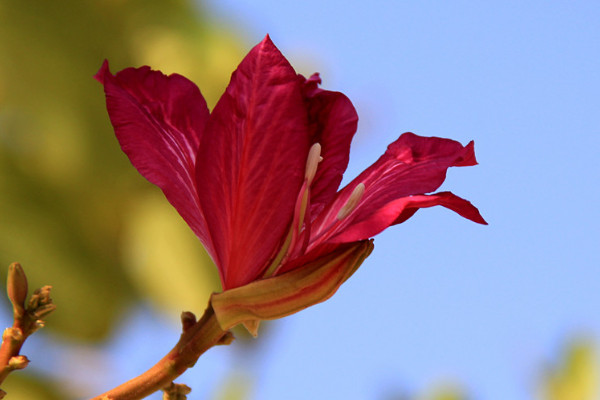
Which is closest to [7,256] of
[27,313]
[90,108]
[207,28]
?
[90,108]

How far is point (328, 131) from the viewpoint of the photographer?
0.76 m

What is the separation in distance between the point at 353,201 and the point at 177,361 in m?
0.21

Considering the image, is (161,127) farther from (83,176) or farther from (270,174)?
(83,176)

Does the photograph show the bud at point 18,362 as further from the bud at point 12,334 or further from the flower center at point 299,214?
the flower center at point 299,214

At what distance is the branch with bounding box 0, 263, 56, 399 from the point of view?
2.30ft

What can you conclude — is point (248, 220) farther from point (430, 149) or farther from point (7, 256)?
point (7, 256)

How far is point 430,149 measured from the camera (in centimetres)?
78

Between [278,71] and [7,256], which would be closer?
[278,71]

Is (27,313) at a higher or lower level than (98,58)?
lower

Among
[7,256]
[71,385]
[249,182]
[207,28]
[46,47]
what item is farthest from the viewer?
[207,28]

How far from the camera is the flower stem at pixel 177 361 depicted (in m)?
0.66

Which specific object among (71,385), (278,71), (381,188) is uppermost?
(71,385)

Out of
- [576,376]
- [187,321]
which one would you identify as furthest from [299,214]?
[576,376]

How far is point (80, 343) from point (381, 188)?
2.67m
